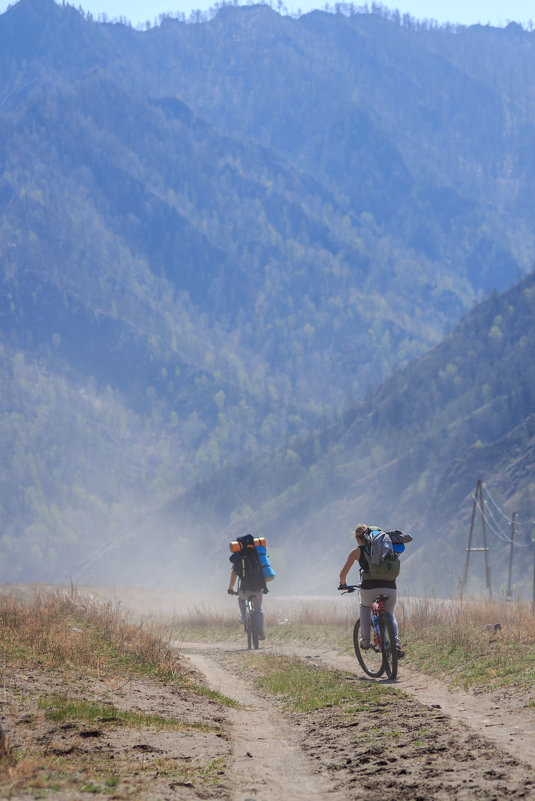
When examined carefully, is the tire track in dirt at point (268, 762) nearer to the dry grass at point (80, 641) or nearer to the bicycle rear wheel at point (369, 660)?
the bicycle rear wheel at point (369, 660)

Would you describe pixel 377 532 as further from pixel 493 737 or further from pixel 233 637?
pixel 233 637

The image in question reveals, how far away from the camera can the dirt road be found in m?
7.05

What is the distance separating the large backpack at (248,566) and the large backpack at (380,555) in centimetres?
665

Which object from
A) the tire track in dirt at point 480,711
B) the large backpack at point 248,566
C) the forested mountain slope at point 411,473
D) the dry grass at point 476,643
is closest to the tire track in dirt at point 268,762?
the tire track in dirt at point 480,711

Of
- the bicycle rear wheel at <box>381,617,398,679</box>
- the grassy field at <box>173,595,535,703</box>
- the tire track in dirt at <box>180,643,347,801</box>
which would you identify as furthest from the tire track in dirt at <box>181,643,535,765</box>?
the tire track in dirt at <box>180,643,347,801</box>

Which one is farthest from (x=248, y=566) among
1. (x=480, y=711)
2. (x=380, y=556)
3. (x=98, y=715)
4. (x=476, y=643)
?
(x=98, y=715)

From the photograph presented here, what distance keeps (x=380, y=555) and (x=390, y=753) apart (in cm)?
476

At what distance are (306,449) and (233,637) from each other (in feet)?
410

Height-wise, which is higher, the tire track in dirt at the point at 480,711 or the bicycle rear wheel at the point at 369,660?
the bicycle rear wheel at the point at 369,660

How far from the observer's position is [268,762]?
327 inches

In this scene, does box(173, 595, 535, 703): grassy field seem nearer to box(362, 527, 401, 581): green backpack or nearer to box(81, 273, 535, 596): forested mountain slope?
box(362, 527, 401, 581): green backpack

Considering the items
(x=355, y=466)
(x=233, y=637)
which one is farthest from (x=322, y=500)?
(x=233, y=637)

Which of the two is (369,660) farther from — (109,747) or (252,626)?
(109,747)

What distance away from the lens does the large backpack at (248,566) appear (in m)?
19.5
